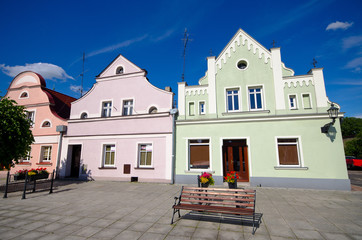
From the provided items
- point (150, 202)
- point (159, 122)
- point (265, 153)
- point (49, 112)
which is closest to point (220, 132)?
point (265, 153)

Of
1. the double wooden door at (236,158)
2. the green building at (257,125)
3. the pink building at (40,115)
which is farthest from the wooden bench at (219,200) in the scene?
the pink building at (40,115)

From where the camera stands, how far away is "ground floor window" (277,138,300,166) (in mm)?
10500

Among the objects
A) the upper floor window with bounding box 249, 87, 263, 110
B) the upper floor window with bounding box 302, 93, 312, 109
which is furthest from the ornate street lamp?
the upper floor window with bounding box 249, 87, 263, 110

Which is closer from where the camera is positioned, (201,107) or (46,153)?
(201,107)

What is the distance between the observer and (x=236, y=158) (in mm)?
11688

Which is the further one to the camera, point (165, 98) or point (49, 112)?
point (49, 112)

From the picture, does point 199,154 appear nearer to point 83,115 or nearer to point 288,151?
point 288,151

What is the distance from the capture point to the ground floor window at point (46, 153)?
49.5ft

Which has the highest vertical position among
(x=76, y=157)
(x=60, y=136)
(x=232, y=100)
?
(x=232, y=100)

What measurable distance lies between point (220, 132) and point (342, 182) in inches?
273

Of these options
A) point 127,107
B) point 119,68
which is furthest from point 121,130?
point 119,68

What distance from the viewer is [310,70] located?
1109cm

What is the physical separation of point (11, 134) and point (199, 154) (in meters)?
11.1

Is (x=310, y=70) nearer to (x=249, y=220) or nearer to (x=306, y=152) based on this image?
(x=306, y=152)
